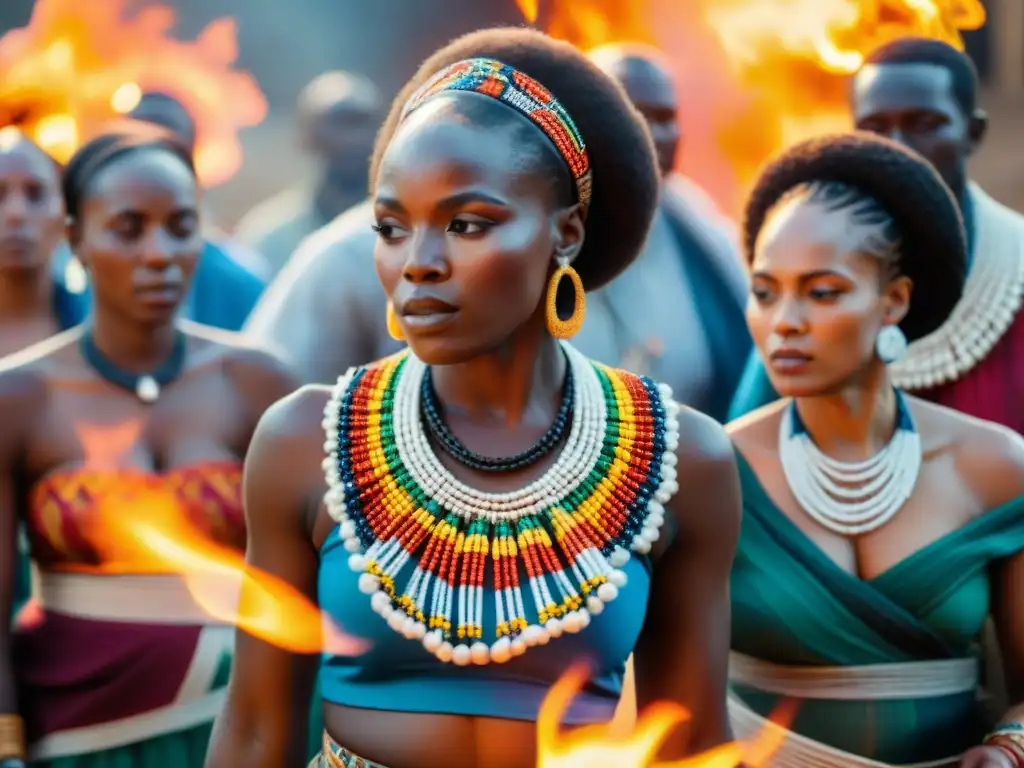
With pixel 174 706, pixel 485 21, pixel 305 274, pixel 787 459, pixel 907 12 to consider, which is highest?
pixel 485 21

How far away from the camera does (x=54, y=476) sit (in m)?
3.93

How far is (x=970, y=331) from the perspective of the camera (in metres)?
4.31

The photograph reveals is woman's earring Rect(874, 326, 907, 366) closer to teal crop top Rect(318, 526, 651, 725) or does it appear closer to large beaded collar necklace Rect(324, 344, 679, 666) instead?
large beaded collar necklace Rect(324, 344, 679, 666)

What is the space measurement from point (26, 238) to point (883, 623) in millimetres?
3217

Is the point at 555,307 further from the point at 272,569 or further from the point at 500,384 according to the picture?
the point at 272,569

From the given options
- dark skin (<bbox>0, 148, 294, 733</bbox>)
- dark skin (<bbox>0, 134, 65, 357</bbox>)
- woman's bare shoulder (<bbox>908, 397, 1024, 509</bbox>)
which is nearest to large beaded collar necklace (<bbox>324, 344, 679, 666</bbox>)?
woman's bare shoulder (<bbox>908, 397, 1024, 509</bbox>)

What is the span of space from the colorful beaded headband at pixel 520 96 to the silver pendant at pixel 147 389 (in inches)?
68.2

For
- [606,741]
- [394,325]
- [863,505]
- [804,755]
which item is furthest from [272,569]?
[863,505]

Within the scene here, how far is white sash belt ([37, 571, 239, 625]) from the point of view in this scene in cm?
397

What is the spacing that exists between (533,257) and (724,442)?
504 millimetres

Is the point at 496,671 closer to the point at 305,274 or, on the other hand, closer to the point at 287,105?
the point at 305,274

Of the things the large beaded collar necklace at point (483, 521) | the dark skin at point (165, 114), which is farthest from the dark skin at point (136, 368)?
the dark skin at point (165, 114)

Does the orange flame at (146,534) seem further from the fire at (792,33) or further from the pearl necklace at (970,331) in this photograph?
the pearl necklace at (970,331)

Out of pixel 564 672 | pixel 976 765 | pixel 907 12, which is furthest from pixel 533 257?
pixel 907 12
